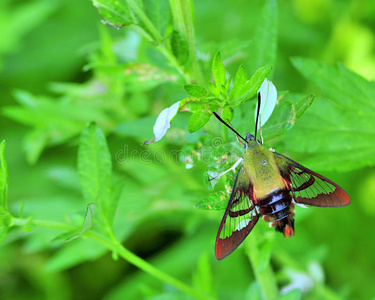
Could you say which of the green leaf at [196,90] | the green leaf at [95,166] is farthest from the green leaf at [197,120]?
the green leaf at [95,166]

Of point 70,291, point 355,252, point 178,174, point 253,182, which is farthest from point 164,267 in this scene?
point 253,182

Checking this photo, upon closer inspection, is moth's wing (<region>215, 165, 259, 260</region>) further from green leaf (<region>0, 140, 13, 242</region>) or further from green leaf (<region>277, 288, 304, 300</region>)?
green leaf (<region>0, 140, 13, 242</region>)

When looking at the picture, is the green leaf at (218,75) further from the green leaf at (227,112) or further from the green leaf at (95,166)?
the green leaf at (95,166)

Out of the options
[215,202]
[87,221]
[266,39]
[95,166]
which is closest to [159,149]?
[95,166]

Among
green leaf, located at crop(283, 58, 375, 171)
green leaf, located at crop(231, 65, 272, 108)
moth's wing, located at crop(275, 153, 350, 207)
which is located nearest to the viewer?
green leaf, located at crop(231, 65, 272, 108)

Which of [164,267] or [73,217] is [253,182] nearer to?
[73,217]

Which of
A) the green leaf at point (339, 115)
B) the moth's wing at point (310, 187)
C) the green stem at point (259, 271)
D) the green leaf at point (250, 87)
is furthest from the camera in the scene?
the green leaf at point (339, 115)

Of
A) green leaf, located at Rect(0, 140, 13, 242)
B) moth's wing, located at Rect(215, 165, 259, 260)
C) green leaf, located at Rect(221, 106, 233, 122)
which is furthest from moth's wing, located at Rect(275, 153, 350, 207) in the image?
green leaf, located at Rect(0, 140, 13, 242)
